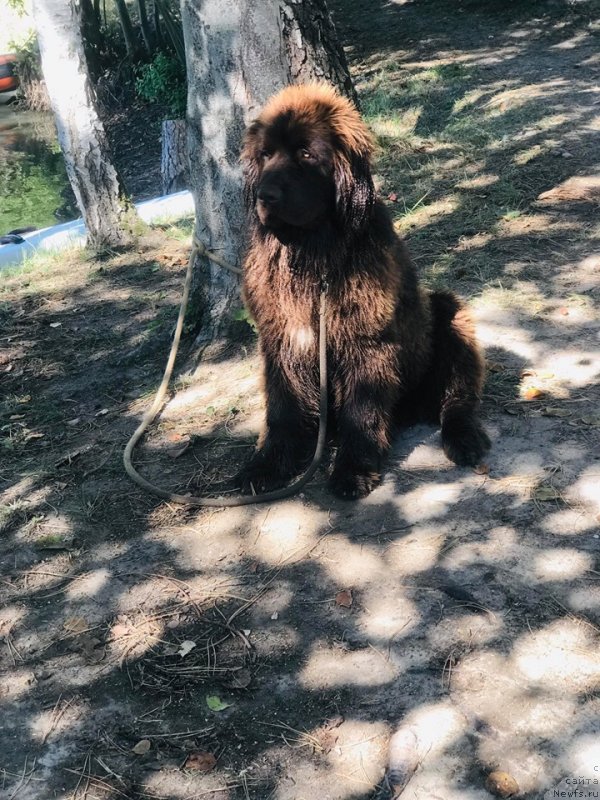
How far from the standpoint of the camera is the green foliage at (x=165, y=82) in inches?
715

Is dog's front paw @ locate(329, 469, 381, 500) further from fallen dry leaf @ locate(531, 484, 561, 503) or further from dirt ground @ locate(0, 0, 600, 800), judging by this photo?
fallen dry leaf @ locate(531, 484, 561, 503)

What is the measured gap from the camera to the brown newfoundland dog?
3.82 meters

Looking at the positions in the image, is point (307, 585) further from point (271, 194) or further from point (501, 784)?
point (271, 194)

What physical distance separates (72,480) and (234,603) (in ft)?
5.01

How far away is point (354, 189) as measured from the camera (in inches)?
151

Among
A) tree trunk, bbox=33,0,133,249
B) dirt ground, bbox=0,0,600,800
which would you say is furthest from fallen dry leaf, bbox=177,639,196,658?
tree trunk, bbox=33,0,133,249

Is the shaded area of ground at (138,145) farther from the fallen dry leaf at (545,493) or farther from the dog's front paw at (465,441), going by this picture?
the fallen dry leaf at (545,493)

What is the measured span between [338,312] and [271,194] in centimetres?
70

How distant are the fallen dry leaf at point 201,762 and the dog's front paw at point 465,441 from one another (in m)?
1.97

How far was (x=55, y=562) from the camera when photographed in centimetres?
400

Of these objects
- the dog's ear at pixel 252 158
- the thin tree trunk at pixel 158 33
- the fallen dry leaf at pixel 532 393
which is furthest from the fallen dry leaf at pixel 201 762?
the thin tree trunk at pixel 158 33

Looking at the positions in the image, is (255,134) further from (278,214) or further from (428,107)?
(428,107)

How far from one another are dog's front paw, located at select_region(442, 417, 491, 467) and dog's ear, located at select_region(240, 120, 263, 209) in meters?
1.50

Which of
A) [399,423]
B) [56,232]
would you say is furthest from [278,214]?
[56,232]
